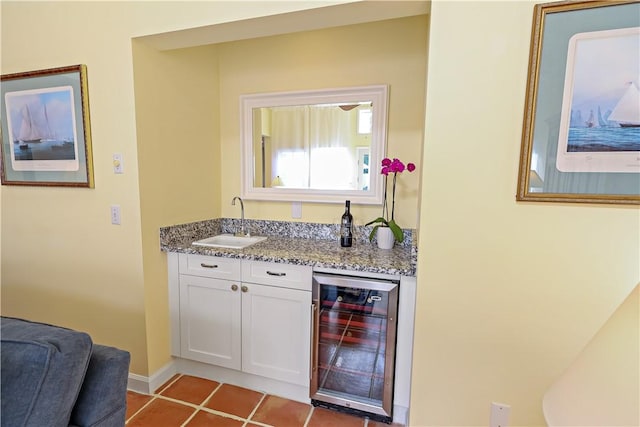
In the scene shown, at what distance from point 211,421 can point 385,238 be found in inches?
56.6

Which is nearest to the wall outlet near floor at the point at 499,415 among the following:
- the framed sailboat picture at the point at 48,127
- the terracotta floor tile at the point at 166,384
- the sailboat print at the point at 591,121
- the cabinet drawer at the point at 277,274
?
the cabinet drawer at the point at 277,274

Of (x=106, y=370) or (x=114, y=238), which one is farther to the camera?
(x=114, y=238)

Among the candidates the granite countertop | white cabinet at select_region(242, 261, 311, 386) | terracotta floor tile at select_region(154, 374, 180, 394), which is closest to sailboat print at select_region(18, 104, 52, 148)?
the granite countertop

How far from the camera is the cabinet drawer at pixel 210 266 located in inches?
72.8

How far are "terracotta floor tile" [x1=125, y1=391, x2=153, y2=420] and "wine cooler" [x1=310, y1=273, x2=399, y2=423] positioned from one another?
1007mm

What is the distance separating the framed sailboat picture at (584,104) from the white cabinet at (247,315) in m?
1.20

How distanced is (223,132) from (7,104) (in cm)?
132

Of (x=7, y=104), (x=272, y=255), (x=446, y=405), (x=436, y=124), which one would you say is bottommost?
(x=446, y=405)

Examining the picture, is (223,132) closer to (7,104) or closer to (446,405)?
(7,104)

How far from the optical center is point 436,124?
50.6 inches

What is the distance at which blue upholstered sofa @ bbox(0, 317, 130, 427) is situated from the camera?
2.35 feet

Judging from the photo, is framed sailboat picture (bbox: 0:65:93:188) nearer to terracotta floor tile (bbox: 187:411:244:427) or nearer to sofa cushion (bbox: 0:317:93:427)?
sofa cushion (bbox: 0:317:93:427)

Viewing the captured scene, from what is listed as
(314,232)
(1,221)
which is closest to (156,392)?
(314,232)

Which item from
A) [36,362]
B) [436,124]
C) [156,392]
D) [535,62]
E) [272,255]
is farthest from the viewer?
[156,392]
